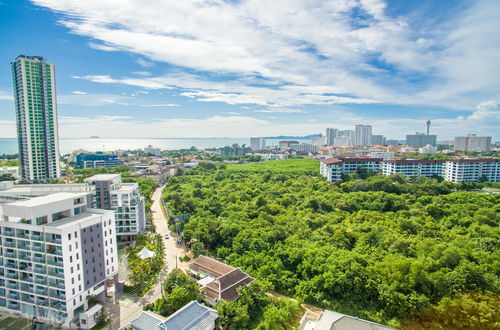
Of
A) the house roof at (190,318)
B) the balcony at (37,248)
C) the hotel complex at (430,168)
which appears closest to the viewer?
the house roof at (190,318)

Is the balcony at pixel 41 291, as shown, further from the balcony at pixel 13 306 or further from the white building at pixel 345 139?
the white building at pixel 345 139

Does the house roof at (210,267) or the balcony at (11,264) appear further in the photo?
the house roof at (210,267)

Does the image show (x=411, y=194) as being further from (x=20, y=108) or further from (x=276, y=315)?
(x=20, y=108)

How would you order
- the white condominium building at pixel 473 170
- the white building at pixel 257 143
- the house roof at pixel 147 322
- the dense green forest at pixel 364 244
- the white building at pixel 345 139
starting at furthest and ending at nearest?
1. the white building at pixel 257 143
2. the white building at pixel 345 139
3. the white condominium building at pixel 473 170
4. the dense green forest at pixel 364 244
5. the house roof at pixel 147 322

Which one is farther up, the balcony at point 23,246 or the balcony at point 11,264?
the balcony at point 23,246

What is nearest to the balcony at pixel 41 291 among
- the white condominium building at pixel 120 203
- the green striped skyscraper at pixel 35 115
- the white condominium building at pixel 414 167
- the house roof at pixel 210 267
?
the house roof at pixel 210 267

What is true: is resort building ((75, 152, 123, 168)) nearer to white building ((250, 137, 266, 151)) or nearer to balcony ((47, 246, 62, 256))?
balcony ((47, 246, 62, 256))

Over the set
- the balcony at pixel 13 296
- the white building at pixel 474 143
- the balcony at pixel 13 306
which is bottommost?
the balcony at pixel 13 306
